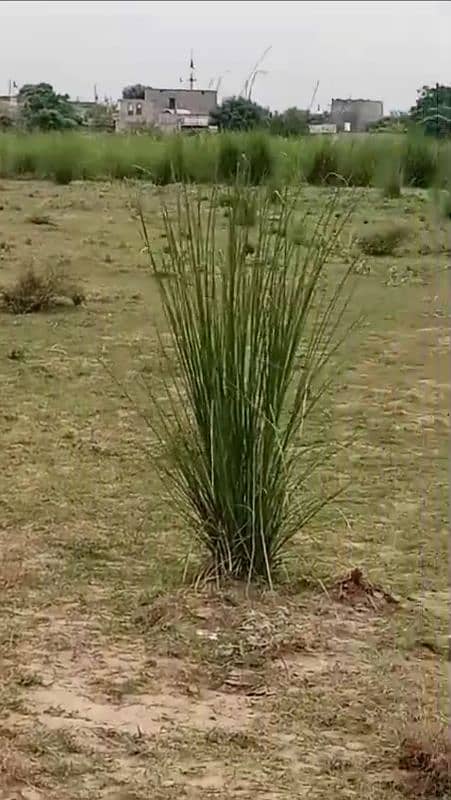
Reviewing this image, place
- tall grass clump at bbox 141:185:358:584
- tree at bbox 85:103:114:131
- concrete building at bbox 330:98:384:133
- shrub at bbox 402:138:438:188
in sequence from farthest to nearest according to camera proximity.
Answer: shrub at bbox 402:138:438:188
tree at bbox 85:103:114:131
tall grass clump at bbox 141:185:358:584
concrete building at bbox 330:98:384:133

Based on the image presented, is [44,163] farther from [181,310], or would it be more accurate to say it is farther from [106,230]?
[181,310]

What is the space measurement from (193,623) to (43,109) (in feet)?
66.5

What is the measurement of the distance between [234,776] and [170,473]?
1115 millimetres

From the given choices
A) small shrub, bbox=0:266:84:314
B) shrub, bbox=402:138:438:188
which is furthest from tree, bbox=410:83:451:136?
shrub, bbox=402:138:438:188

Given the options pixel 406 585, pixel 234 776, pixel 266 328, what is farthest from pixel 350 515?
pixel 234 776

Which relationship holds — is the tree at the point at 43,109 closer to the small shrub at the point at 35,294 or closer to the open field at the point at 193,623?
the small shrub at the point at 35,294

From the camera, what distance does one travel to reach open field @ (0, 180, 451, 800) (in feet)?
8.03

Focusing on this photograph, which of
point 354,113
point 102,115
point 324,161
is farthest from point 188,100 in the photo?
point 102,115

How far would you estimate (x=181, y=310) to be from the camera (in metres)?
3.11

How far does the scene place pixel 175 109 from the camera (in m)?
3.76

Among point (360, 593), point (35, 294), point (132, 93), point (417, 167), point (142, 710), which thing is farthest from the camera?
point (417, 167)

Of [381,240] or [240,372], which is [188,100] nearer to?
[240,372]

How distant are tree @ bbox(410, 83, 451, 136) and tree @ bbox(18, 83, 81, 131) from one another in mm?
18285

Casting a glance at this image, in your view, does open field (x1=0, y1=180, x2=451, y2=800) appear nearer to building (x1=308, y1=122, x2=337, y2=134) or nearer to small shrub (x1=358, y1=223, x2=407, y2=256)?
building (x1=308, y1=122, x2=337, y2=134)
